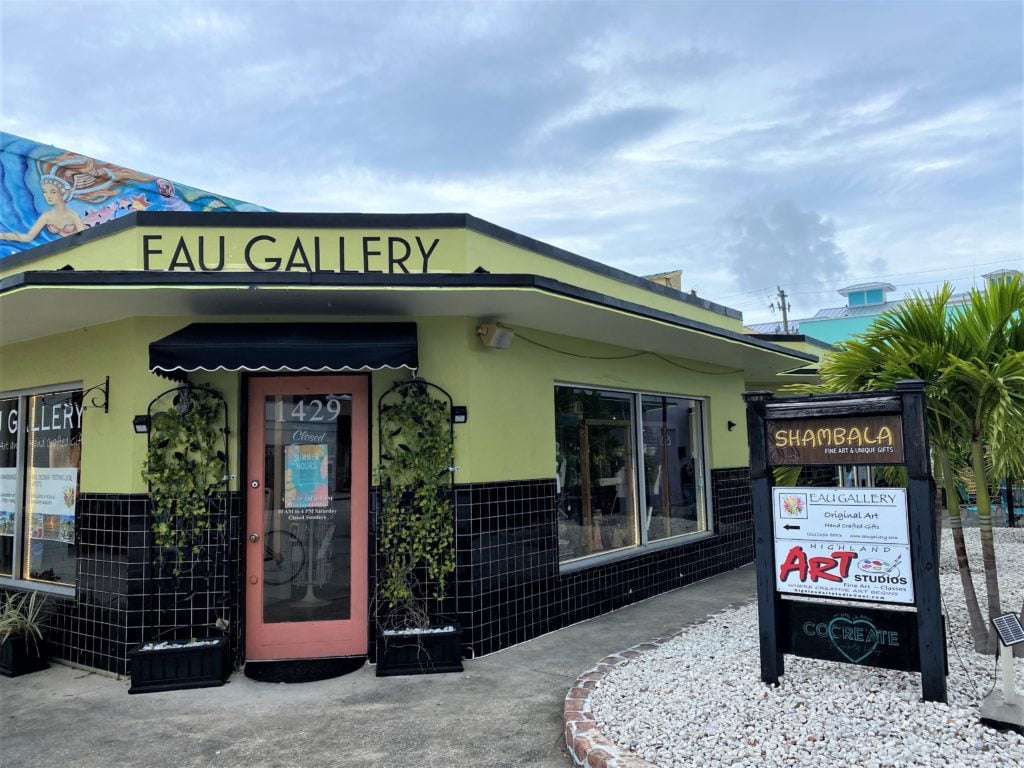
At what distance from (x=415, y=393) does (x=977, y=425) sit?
4.31 metres

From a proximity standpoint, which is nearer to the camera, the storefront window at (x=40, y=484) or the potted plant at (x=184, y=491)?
the potted plant at (x=184, y=491)

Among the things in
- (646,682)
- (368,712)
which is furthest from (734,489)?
(368,712)

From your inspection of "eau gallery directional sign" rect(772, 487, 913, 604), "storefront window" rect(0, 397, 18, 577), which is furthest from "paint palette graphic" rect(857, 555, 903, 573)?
"storefront window" rect(0, 397, 18, 577)

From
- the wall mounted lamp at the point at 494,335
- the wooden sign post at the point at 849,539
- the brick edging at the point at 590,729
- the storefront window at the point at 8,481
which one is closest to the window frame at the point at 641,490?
the wall mounted lamp at the point at 494,335

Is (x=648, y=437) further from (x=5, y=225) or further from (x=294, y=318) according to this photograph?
(x=5, y=225)

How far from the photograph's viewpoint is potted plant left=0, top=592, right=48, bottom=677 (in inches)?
227

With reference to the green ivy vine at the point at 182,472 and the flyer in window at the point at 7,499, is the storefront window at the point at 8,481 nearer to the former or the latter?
the flyer in window at the point at 7,499

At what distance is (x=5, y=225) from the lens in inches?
478

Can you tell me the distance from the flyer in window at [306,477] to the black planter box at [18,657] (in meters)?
2.46

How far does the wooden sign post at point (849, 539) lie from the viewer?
4164mm

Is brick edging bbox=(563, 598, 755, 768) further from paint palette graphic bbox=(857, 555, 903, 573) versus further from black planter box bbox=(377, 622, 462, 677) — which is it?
paint palette graphic bbox=(857, 555, 903, 573)

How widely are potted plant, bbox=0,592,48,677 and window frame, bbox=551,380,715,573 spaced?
4633mm

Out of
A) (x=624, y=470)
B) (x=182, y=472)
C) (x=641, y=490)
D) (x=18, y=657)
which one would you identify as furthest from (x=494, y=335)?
(x=18, y=657)

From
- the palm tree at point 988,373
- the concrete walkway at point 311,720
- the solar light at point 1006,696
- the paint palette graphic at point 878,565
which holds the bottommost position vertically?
the concrete walkway at point 311,720
